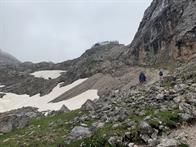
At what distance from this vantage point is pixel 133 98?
99.5ft

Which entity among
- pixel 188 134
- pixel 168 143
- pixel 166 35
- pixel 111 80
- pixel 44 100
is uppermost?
pixel 166 35

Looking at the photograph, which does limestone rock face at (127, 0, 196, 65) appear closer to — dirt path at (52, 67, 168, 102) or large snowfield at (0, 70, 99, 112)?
dirt path at (52, 67, 168, 102)

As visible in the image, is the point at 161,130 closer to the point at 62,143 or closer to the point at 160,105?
the point at 160,105

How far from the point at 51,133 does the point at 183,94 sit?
10099 millimetres

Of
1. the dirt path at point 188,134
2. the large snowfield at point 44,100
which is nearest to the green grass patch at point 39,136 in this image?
the dirt path at point 188,134

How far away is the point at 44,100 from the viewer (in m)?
69.3

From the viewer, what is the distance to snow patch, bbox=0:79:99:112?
58.0 m

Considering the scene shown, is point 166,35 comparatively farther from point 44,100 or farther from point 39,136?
point 39,136

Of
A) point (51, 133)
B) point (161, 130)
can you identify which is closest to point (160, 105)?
point (161, 130)

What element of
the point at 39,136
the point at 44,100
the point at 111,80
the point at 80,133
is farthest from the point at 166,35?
the point at 80,133

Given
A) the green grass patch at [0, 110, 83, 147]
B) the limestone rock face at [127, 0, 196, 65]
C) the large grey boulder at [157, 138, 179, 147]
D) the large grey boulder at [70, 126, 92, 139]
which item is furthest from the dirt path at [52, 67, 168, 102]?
the large grey boulder at [157, 138, 179, 147]

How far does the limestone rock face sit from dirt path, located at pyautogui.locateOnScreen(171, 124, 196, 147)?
1403 inches

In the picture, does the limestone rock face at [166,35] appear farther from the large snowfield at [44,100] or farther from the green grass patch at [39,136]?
the green grass patch at [39,136]

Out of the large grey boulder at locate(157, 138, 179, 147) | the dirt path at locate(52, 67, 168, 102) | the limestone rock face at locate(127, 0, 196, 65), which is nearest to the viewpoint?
the large grey boulder at locate(157, 138, 179, 147)
